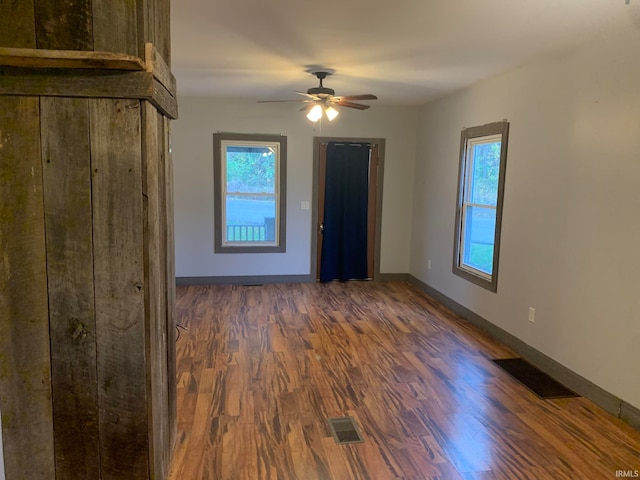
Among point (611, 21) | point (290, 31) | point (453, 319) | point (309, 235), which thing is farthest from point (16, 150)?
point (309, 235)

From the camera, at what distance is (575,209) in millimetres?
3266

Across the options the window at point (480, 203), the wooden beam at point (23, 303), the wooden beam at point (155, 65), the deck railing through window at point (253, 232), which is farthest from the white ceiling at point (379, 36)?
the deck railing through window at point (253, 232)

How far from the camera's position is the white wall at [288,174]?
5.89 metres

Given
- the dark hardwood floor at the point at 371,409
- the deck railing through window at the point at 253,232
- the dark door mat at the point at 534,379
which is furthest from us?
the deck railing through window at the point at 253,232

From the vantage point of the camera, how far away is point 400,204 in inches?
256

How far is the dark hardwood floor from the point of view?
7.71 ft

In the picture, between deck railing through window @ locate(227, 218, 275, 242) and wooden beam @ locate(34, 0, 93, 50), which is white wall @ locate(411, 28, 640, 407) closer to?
deck railing through window @ locate(227, 218, 275, 242)

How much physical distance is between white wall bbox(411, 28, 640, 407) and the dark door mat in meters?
0.18

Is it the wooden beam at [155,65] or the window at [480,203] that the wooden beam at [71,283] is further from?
the window at [480,203]

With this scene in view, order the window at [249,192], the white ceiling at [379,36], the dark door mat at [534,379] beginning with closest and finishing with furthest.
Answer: the white ceiling at [379,36], the dark door mat at [534,379], the window at [249,192]

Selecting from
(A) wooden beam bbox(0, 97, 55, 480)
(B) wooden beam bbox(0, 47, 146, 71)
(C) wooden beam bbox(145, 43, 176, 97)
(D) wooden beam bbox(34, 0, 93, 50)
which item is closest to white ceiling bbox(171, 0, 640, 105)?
(C) wooden beam bbox(145, 43, 176, 97)

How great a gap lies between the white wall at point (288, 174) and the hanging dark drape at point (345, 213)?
0.83ft

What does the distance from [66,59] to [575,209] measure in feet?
10.9

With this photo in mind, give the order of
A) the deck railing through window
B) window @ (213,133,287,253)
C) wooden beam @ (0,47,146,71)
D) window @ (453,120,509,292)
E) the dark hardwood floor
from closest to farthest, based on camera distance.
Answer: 1. wooden beam @ (0,47,146,71)
2. the dark hardwood floor
3. window @ (453,120,509,292)
4. window @ (213,133,287,253)
5. the deck railing through window
